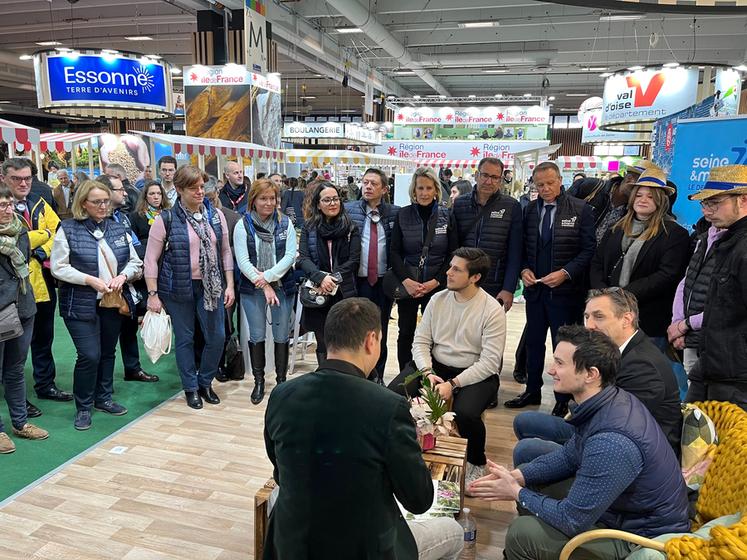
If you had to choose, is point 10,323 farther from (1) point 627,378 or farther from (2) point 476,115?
(2) point 476,115

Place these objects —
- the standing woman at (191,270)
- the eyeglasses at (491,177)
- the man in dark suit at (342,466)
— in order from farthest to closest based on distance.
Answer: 1. the eyeglasses at (491,177)
2. the standing woman at (191,270)
3. the man in dark suit at (342,466)

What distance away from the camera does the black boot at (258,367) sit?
4.04m

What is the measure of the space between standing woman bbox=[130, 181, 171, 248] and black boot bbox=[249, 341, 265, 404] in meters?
1.24

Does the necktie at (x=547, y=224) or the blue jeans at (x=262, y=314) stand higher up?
the necktie at (x=547, y=224)

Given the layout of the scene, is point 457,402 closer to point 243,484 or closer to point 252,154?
point 243,484

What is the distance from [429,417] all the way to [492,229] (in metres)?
1.65

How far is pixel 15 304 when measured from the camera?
3039 millimetres

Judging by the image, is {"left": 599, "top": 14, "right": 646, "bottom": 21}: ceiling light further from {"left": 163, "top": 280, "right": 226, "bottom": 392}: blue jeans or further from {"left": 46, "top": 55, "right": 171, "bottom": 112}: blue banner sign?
{"left": 163, "top": 280, "right": 226, "bottom": 392}: blue jeans

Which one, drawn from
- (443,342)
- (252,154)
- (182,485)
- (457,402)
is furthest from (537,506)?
(252,154)

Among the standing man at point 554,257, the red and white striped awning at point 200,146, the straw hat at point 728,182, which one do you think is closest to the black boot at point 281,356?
the standing man at point 554,257

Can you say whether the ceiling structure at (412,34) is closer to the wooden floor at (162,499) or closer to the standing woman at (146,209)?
the standing woman at (146,209)

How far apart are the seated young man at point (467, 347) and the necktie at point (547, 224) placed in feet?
2.73

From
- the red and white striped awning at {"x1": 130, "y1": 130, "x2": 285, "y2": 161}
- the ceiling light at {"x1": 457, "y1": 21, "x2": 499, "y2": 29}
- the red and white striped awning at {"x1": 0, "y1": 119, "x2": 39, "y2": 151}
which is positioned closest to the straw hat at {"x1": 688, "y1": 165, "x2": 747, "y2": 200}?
the red and white striped awning at {"x1": 0, "y1": 119, "x2": 39, "y2": 151}

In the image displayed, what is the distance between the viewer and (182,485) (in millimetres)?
2959
